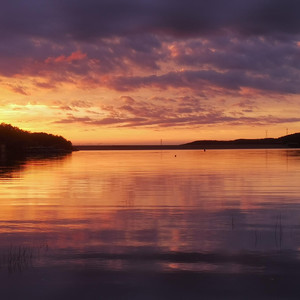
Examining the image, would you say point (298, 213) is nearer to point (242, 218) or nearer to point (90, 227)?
point (242, 218)

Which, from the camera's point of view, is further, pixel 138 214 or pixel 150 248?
pixel 138 214

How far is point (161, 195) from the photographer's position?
36.6 metres

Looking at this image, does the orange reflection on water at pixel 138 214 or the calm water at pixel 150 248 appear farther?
the orange reflection on water at pixel 138 214

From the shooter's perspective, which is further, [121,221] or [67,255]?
[121,221]

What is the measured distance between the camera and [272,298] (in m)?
12.3

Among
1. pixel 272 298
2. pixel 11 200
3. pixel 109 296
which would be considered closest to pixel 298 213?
pixel 272 298

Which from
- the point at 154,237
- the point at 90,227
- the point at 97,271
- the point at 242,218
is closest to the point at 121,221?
the point at 90,227

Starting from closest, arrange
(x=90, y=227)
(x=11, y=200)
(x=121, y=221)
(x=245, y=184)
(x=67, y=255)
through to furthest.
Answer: (x=67, y=255) → (x=90, y=227) → (x=121, y=221) → (x=11, y=200) → (x=245, y=184)

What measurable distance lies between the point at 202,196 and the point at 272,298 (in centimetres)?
2349

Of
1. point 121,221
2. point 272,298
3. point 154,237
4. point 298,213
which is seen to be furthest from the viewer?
point 298,213

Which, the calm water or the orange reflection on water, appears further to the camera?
the orange reflection on water

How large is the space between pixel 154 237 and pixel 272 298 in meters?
8.24

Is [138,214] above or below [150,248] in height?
above

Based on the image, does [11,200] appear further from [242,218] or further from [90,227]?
[242,218]
